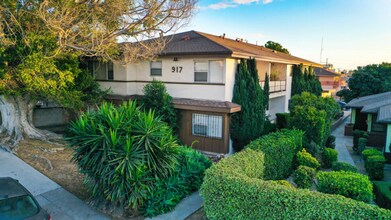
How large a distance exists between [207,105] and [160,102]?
9.08 ft

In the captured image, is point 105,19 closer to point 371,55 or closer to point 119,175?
point 119,175

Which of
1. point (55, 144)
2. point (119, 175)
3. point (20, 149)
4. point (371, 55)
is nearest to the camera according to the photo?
point (119, 175)

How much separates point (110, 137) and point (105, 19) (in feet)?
26.5

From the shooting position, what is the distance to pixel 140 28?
14.1 meters

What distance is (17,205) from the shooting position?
5609 mm

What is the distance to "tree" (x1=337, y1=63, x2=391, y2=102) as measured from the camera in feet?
93.8

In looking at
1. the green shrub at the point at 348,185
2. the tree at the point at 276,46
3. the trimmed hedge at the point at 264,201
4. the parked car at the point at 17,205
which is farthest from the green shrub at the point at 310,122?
the tree at the point at 276,46

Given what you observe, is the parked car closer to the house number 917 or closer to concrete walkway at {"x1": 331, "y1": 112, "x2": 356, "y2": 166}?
the house number 917

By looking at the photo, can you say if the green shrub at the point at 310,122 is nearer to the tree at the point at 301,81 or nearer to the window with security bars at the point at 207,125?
the window with security bars at the point at 207,125

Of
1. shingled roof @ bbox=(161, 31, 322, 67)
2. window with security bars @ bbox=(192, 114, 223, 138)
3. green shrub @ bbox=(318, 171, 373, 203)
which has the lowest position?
green shrub @ bbox=(318, 171, 373, 203)

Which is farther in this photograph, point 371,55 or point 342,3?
point 371,55

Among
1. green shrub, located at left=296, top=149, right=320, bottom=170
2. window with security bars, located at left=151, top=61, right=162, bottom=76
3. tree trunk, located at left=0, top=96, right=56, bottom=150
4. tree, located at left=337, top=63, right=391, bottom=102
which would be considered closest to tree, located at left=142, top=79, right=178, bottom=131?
window with security bars, located at left=151, top=61, right=162, bottom=76

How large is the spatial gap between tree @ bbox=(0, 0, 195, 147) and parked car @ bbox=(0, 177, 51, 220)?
23.0 feet

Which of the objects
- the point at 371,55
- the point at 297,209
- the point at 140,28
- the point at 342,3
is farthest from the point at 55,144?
the point at 371,55
